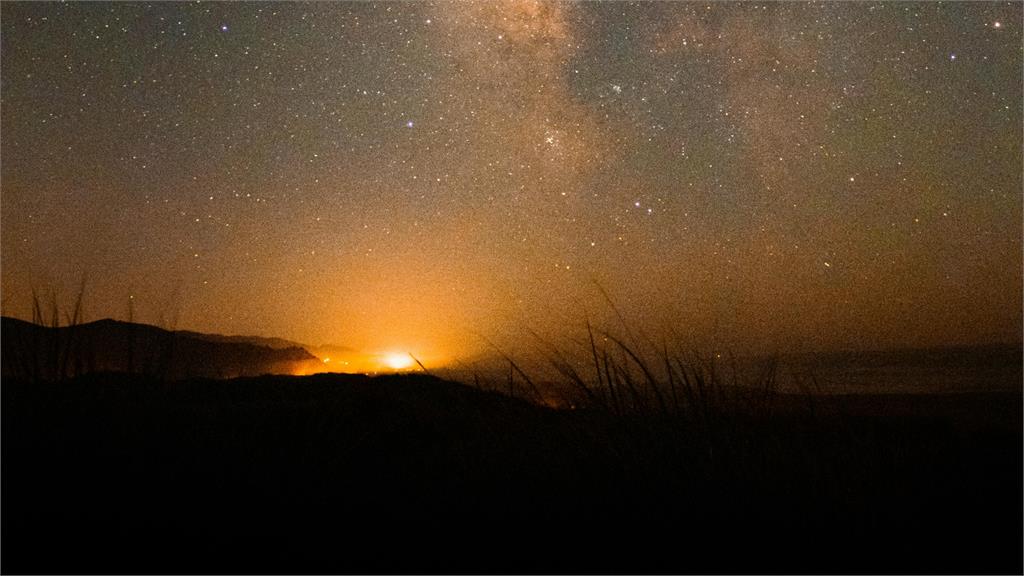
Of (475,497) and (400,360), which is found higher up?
(400,360)

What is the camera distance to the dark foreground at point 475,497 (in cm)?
138

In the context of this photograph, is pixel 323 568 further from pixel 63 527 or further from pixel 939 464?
pixel 939 464

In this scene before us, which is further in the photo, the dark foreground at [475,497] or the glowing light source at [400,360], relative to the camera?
the glowing light source at [400,360]

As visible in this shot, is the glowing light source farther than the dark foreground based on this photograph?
Yes

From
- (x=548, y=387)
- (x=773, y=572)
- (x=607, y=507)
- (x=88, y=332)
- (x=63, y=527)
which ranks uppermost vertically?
(x=88, y=332)

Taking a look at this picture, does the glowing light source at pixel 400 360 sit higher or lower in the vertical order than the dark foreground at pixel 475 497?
higher

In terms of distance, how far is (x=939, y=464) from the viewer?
2064 millimetres

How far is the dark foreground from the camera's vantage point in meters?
1.38

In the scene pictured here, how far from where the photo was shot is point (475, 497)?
69.5 inches

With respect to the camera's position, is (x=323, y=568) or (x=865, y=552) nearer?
(x=323, y=568)

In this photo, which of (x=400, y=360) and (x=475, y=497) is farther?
(x=400, y=360)

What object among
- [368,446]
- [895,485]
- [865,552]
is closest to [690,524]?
[865,552]

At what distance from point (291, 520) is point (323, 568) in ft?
0.79

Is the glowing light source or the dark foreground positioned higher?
the glowing light source
